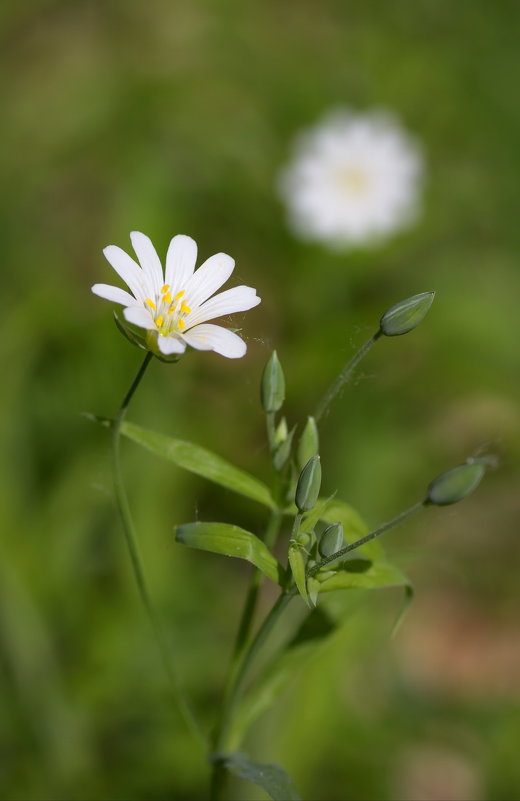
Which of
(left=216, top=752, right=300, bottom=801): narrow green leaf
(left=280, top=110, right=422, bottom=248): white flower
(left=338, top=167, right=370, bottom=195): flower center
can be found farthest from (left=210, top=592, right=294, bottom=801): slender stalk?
(left=338, top=167, right=370, bottom=195): flower center

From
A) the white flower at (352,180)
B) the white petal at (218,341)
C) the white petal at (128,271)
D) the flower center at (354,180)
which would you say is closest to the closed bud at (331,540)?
the white petal at (218,341)

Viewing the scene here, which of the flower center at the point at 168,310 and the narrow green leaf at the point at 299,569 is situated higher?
the flower center at the point at 168,310

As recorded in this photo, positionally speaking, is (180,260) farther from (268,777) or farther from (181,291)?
(268,777)

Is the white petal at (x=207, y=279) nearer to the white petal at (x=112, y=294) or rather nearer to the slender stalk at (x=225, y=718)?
the white petal at (x=112, y=294)

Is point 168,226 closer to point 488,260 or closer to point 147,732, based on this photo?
point 488,260

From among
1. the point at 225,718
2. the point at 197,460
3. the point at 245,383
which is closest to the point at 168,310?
the point at 197,460

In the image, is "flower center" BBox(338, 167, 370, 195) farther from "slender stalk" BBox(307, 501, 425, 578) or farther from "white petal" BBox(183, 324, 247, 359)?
"slender stalk" BBox(307, 501, 425, 578)

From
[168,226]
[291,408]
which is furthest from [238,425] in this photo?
[168,226]
